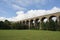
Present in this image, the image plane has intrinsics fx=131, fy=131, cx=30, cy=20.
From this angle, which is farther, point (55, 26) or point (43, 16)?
point (43, 16)

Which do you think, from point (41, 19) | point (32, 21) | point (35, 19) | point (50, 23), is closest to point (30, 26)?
point (32, 21)

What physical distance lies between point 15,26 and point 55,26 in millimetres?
15564

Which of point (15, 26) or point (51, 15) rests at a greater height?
point (51, 15)

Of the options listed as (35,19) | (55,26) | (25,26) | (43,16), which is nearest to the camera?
(55,26)

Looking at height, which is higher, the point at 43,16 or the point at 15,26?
the point at 43,16

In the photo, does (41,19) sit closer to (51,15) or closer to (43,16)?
(43,16)

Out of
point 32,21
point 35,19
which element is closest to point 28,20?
point 32,21

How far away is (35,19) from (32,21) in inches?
163

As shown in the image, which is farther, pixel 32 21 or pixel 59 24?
pixel 32 21

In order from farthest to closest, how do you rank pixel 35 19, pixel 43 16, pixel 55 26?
pixel 35 19 < pixel 43 16 < pixel 55 26

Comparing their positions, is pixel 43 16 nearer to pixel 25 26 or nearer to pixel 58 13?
pixel 58 13

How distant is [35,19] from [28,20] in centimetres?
588

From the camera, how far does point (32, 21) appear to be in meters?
49.7

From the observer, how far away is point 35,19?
45719mm
